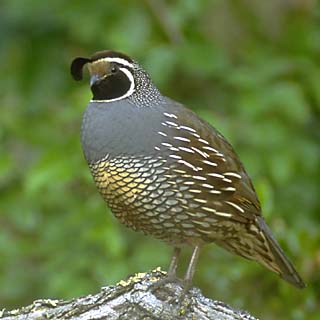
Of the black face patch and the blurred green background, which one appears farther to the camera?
the blurred green background

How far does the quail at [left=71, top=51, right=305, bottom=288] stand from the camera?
507 centimetres

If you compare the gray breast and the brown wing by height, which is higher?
the gray breast

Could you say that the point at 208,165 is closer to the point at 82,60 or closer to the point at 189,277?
the point at 189,277

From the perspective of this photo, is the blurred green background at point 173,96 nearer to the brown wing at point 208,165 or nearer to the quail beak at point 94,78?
the brown wing at point 208,165

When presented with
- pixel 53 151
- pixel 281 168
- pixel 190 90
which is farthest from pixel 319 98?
pixel 53 151

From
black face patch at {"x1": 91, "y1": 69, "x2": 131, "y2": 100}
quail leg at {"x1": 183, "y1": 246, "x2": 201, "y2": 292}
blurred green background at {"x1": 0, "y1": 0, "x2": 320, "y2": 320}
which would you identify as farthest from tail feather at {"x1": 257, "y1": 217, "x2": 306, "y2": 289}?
black face patch at {"x1": 91, "y1": 69, "x2": 131, "y2": 100}

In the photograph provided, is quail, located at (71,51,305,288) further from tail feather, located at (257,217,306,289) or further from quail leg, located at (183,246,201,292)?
tail feather, located at (257,217,306,289)

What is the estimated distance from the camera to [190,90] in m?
8.26

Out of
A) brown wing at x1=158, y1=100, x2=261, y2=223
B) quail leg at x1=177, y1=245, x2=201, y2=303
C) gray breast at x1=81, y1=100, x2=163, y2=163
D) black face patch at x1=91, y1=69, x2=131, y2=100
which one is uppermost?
black face patch at x1=91, y1=69, x2=131, y2=100

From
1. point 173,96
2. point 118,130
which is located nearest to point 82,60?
point 118,130

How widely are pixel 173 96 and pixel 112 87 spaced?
297 cm

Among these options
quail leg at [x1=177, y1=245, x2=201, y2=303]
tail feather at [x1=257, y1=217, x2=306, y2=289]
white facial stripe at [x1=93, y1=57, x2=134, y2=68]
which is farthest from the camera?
tail feather at [x1=257, y1=217, x2=306, y2=289]

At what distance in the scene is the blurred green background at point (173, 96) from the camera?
6688 mm

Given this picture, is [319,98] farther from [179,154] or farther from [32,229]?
[179,154]
